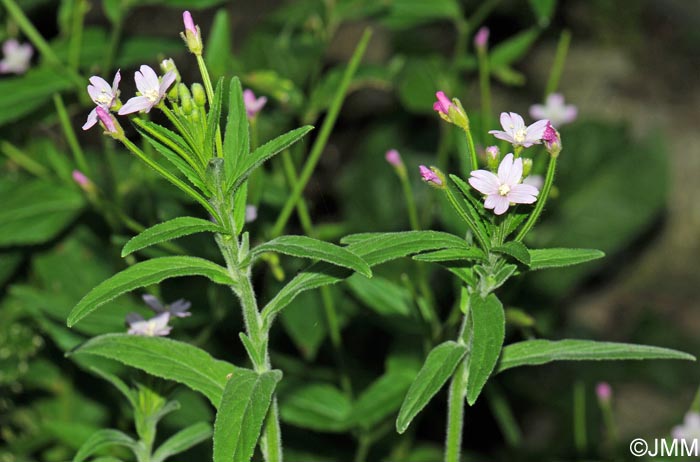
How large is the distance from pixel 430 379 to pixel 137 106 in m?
0.52

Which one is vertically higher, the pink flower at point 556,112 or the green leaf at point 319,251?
the pink flower at point 556,112

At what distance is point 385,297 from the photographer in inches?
71.0

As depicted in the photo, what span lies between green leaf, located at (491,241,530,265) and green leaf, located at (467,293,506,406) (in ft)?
0.29

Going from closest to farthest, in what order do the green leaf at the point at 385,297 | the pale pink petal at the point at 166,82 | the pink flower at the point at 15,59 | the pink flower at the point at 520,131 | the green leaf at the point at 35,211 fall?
the pale pink petal at the point at 166,82, the pink flower at the point at 520,131, the green leaf at the point at 385,297, the green leaf at the point at 35,211, the pink flower at the point at 15,59

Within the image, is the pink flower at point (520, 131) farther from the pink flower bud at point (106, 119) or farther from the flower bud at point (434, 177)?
the pink flower bud at point (106, 119)

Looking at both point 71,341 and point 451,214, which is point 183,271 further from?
point 451,214

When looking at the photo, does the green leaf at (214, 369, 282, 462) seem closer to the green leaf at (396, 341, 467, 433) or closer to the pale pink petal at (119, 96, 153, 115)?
the green leaf at (396, 341, 467, 433)

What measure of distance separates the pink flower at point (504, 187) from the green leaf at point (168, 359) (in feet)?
1.40

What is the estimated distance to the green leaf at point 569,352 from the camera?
1280mm

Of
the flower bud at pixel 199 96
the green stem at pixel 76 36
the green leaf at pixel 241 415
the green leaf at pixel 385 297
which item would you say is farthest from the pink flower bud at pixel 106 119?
the green stem at pixel 76 36

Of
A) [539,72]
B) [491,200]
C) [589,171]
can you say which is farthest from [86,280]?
[539,72]

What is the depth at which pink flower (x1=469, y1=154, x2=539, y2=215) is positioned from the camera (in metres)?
1.18

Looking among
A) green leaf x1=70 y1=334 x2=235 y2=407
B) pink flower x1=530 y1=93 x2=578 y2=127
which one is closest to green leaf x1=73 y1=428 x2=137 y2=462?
green leaf x1=70 y1=334 x2=235 y2=407

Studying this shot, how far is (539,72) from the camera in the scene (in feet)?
13.2
